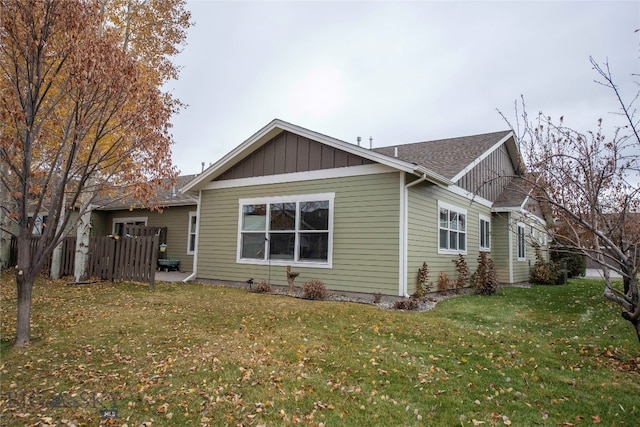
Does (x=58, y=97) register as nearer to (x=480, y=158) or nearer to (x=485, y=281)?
(x=485, y=281)

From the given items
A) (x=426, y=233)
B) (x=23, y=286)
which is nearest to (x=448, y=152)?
(x=426, y=233)

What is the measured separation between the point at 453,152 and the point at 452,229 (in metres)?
3.33

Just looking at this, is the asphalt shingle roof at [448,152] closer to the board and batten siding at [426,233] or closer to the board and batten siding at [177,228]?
the board and batten siding at [426,233]

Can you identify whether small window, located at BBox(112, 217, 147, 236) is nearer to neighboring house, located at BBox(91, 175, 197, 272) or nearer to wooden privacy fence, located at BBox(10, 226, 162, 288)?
neighboring house, located at BBox(91, 175, 197, 272)

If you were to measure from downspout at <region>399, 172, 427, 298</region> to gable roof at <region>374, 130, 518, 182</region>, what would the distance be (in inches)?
86.3

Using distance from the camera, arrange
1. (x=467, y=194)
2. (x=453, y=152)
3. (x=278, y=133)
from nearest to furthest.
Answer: (x=278, y=133), (x=467, y=194), (x=453, y=152)

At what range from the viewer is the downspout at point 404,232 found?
9.04m

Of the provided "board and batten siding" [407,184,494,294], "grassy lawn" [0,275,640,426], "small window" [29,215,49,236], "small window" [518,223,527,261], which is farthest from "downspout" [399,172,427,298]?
"small window" [518,223,527,261]

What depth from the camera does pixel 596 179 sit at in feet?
16.2

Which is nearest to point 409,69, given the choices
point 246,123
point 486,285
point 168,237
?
point 486,285

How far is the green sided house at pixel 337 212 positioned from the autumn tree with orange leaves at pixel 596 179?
184 centimetres

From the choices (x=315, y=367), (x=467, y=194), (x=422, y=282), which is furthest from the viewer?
(x=467, y=194)

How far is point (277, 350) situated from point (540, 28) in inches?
379

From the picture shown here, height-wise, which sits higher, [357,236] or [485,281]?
[357,236]
